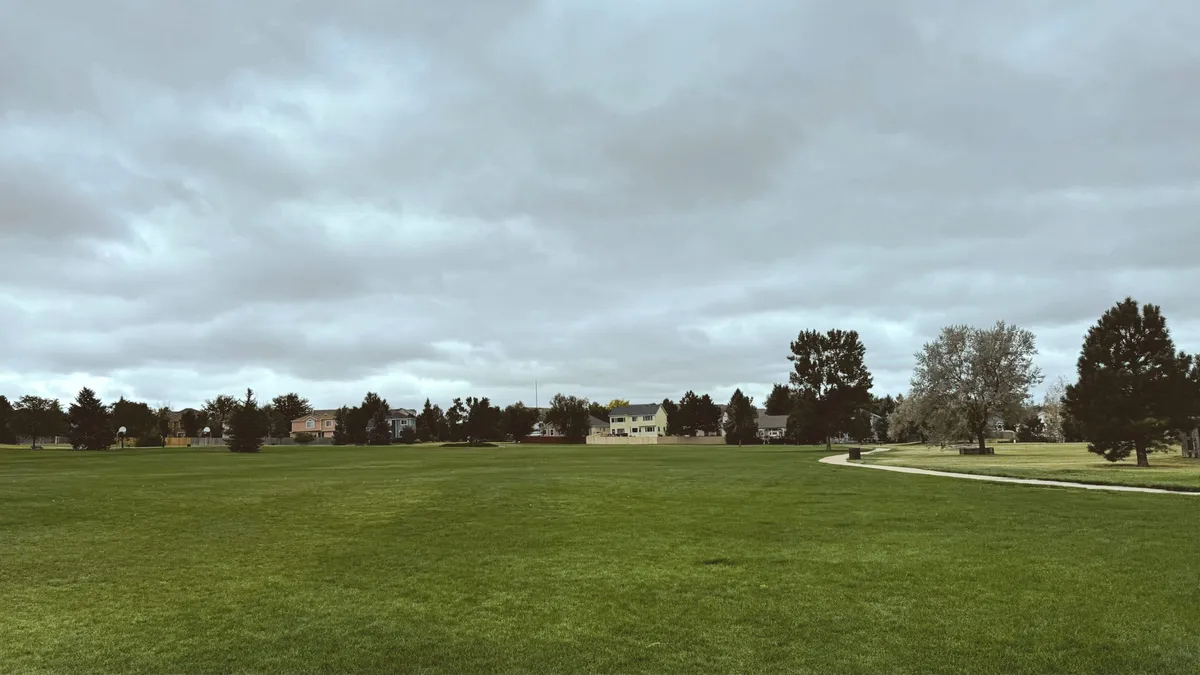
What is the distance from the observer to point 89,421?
7650 centimetres

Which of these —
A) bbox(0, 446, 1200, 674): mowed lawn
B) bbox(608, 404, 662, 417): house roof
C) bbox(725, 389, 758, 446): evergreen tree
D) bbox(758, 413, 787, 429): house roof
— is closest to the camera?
bbox(0, 446, 1200, 674): mowed lawn

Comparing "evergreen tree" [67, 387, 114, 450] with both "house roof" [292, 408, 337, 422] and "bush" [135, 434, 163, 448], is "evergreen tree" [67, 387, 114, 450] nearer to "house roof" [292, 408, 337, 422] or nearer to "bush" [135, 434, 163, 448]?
"bush" [135, 434, 163, 448]

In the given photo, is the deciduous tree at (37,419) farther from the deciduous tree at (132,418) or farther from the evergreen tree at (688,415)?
the evergreen tree at (688,415)

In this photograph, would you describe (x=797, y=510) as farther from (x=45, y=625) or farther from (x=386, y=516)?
(x=45, y=625)

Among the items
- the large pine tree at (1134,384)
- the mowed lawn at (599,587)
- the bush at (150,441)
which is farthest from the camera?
the bush at (150,441)

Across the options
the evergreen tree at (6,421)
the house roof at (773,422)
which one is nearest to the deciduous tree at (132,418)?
the evergreen tree at (6,421)

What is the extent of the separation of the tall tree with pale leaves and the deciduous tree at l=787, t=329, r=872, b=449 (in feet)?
37.0

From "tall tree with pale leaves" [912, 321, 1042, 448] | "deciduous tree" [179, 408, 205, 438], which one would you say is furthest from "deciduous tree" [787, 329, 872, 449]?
"deciduous tree" [179, 408, 205, 438]

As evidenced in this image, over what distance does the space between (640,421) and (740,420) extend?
133 feet

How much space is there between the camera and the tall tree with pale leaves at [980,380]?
65000 mm

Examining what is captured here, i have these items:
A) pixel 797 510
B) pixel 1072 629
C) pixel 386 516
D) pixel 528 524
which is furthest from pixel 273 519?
pixel 1072 629

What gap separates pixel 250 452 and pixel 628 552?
66316mm

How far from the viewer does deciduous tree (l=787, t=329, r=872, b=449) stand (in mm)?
77688

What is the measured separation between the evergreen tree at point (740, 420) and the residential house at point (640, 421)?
31087mm
